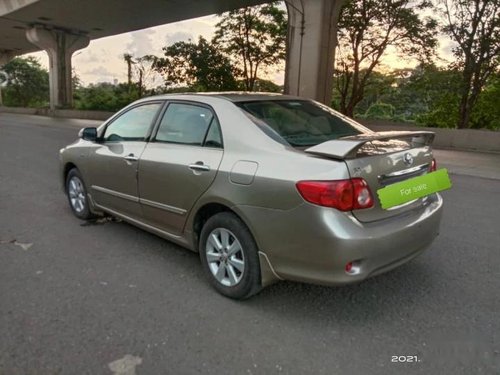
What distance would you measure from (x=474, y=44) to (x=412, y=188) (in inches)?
608

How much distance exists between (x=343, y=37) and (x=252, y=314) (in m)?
20.4

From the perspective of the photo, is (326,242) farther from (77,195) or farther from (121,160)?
(77,195)

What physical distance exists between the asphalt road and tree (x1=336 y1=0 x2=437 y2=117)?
55.5ft

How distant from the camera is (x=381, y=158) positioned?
282 cm

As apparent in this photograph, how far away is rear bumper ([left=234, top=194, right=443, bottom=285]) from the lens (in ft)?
8.43

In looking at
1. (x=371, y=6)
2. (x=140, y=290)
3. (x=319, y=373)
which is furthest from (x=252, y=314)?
(x=371, y=6)

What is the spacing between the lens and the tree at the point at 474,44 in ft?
49.1

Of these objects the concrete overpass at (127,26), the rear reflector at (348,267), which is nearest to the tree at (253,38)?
the concrete overpass at (127,26)

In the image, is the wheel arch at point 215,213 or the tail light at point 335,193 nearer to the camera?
the tail light at point 335,193

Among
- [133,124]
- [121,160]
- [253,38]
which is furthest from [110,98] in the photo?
[121,160]

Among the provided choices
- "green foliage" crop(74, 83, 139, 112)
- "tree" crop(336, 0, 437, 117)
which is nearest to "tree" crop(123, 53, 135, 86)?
"green foliage" crop(74, 83, 139, 112)

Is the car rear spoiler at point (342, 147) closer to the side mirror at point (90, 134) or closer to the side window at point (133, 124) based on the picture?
A: the side window at point (133, 124)

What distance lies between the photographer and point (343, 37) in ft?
68.4

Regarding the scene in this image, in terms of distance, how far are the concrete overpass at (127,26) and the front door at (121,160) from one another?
13.1 meters
